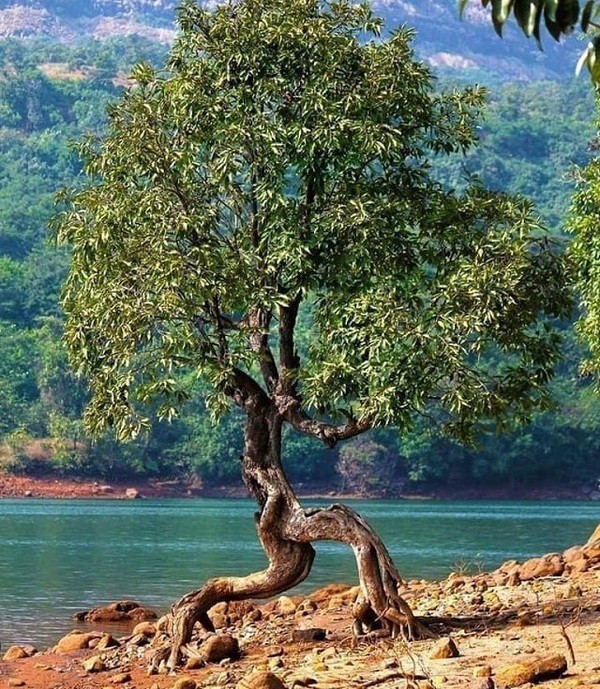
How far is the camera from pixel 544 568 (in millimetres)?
23938

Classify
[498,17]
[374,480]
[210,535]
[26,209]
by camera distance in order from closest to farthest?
[498,17] → [210,535] → [374,480] → [26,209]

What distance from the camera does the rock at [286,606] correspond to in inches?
877

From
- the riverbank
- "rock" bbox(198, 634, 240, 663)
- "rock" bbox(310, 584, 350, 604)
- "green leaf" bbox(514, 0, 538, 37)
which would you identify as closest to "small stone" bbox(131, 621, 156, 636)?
"rock" bbox(198, 634, 240, 663)

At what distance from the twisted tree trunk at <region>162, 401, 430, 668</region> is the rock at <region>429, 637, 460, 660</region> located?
155 cm

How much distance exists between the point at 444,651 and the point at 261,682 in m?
1.95

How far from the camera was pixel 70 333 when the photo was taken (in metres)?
15.5

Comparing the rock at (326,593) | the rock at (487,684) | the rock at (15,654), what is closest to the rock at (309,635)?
the rock at (15,654)

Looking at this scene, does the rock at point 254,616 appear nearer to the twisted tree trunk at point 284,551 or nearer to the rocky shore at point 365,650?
the rocky shore at point 365,650

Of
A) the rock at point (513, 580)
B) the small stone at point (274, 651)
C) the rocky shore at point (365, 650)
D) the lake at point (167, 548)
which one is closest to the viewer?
the rocky shore at point (365, 650)

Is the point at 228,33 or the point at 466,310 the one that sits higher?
the point at 228,33

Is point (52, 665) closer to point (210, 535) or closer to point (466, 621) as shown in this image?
point (466, 621)

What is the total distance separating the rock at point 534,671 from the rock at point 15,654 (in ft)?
28.6

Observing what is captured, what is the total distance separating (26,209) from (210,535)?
10185cm

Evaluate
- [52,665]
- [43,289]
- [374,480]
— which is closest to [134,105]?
[52,665]
